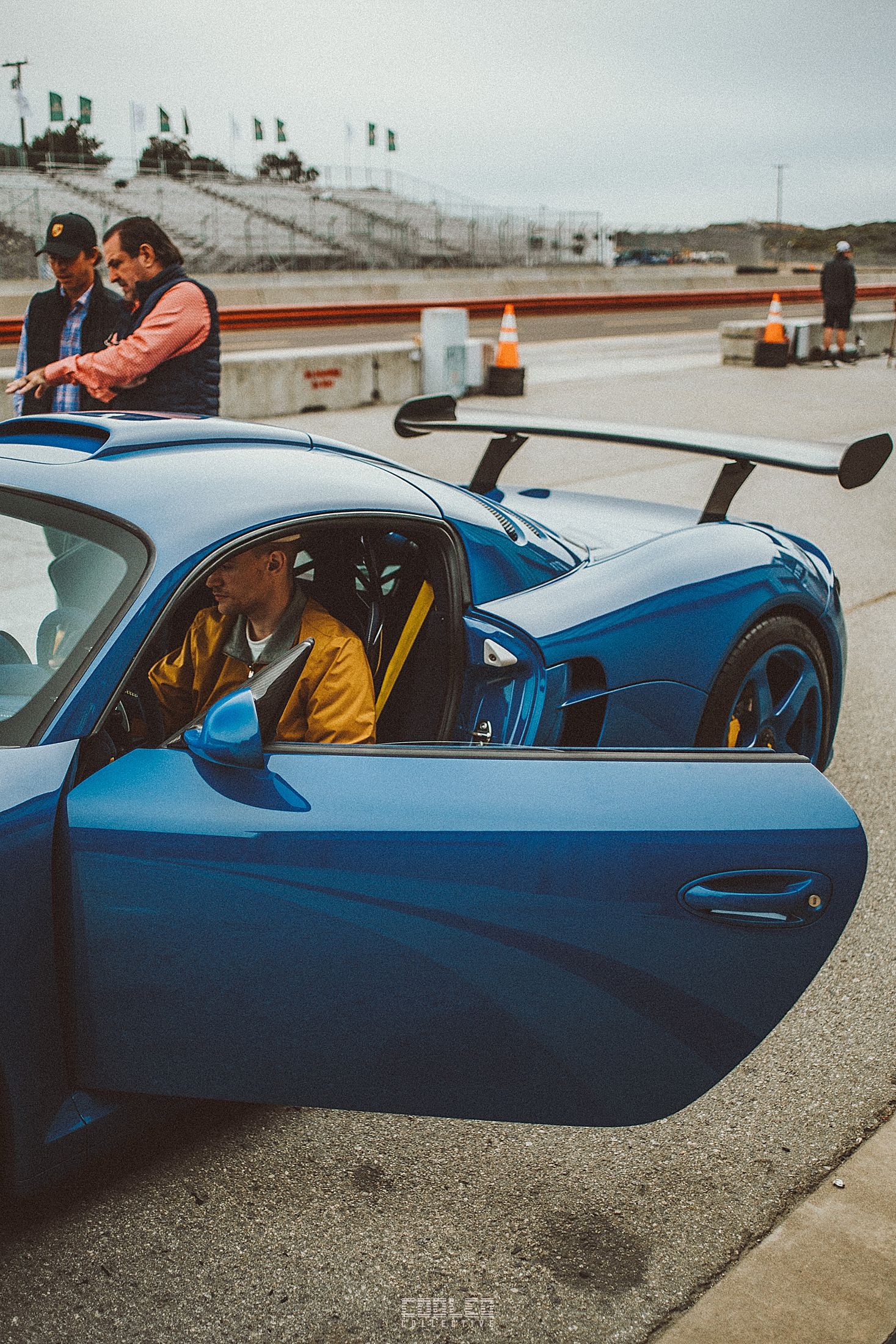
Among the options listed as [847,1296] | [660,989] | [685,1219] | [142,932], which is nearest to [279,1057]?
[142,932]

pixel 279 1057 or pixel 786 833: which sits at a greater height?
pixel 786 833

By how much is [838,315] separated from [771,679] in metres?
16.0

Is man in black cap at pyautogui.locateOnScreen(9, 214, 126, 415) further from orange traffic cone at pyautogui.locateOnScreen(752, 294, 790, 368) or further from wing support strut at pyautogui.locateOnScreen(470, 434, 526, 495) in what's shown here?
orange traffic cone at pyautogui.locateOnScreen(752, 294, 790, 368)

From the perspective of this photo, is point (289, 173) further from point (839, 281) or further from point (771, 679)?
point (771, 679)

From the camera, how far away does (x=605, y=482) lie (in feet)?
30.7

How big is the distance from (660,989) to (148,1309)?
1.02m

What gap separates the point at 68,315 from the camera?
4.99m

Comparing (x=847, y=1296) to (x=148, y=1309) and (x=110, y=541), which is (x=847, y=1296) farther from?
(x=110, y=541)

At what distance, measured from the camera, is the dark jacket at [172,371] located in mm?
4629

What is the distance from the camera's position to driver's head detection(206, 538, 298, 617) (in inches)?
98.0

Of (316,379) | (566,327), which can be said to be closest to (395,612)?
(316,379)

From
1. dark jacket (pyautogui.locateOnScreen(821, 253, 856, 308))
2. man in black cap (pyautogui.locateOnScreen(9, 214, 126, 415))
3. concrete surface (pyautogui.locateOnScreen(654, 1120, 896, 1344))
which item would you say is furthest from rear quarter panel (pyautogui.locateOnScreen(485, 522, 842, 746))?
dark jacket (pyautogui.locateOnScreen(821, 253, 856, 308))

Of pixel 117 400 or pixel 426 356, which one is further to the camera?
pixel 426 356

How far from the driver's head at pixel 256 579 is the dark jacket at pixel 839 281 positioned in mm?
15716
